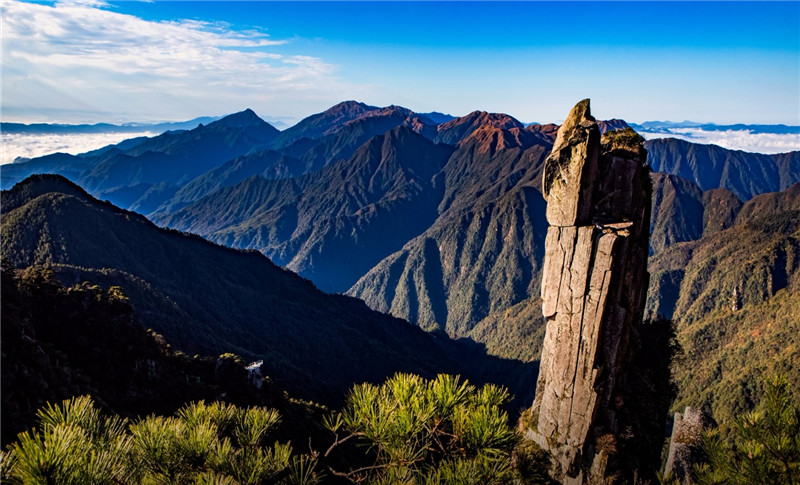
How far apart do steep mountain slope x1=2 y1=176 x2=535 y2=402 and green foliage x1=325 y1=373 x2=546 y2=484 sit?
226ft

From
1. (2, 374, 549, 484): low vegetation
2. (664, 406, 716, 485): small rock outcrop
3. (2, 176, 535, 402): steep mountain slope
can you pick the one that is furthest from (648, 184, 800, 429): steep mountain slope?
(2, 374, 549, 484): low vegetation

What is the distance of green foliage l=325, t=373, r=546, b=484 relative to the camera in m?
6.74

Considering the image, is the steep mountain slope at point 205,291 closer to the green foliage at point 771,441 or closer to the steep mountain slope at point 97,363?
the steep mountain slope at point 97,363

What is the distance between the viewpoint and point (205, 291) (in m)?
105

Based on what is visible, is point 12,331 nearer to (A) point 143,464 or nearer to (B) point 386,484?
(A) point 143,464

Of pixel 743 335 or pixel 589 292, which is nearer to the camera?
pixel 589 292

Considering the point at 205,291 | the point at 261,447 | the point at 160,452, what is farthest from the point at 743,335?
the point at 160,452

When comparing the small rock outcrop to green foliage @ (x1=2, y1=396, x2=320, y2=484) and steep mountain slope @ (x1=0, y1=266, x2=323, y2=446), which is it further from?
steep mountain slope @ (x1=0, y1=266, x2=323, y2=446)

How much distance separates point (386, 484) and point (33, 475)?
4.03 metres

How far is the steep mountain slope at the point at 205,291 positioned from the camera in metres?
80.1

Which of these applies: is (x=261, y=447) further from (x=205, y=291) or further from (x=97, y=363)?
(x=205, y=291)

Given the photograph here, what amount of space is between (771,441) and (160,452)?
364 inches

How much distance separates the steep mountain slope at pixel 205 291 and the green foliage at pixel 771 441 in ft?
231

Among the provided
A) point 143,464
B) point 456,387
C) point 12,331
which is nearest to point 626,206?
point 456,387
